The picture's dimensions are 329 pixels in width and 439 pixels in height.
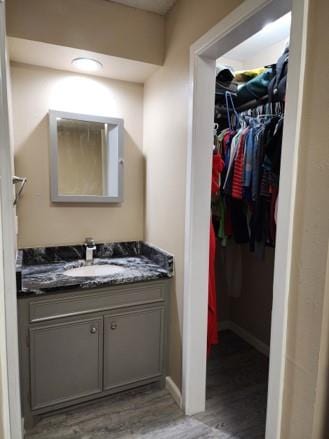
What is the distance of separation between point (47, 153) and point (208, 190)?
1.17m

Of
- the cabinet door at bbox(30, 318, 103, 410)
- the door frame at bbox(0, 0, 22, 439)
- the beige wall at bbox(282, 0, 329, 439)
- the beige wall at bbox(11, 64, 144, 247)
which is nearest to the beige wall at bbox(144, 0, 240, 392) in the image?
the beige wall at bbox(11, 64, 144, 247)

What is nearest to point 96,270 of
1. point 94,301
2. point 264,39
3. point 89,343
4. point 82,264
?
point 82,264

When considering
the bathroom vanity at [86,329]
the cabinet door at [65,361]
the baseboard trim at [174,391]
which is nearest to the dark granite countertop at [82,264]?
the bathroom vanity at [86,329]

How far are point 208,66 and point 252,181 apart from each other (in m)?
0.72

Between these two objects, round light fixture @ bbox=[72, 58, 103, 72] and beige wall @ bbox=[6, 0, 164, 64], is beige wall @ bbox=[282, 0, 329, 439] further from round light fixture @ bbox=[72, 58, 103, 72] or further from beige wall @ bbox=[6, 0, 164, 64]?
round light fixture @ bbox=[72, 58, 103, 72]

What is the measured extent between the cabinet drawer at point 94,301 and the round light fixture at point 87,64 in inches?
57.3

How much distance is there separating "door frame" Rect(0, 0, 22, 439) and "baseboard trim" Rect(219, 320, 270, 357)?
6.31 feet

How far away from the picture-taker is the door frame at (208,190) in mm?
972

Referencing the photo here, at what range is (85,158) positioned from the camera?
2162 millimetres

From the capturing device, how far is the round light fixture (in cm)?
189

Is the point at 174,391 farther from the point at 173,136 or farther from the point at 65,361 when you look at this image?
the point at 173,136

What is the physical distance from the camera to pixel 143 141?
92.0 inches

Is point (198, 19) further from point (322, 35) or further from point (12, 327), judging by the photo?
point (12, 327)

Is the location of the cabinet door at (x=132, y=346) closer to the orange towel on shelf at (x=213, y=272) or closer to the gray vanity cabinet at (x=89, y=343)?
the gray vanity cabinet at (x=89, y=343)
